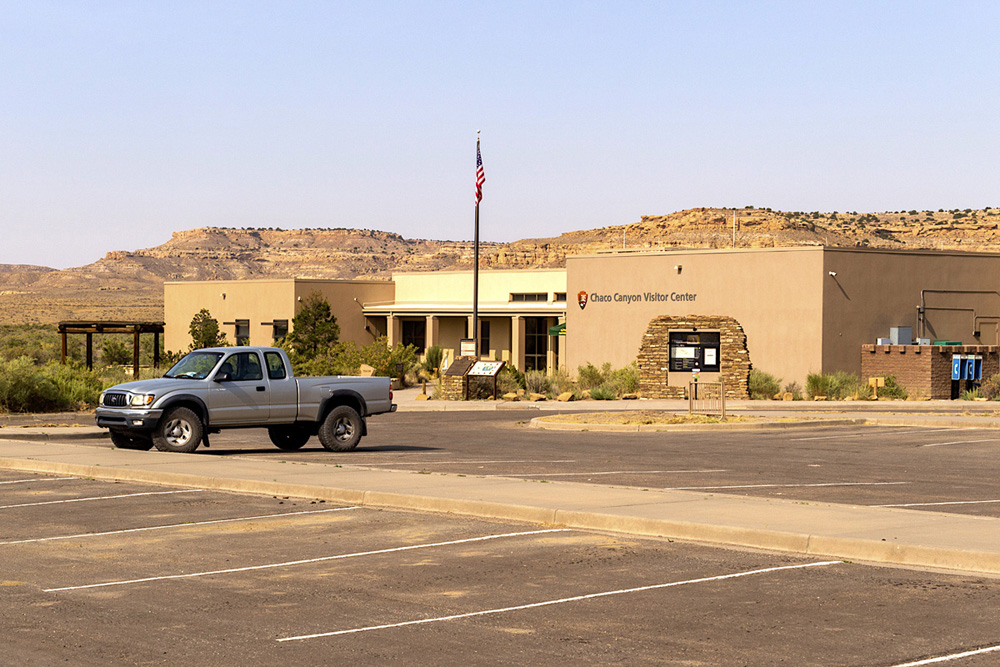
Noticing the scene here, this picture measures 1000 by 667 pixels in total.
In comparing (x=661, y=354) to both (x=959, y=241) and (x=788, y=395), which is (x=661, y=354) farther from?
(x=959, y=241)

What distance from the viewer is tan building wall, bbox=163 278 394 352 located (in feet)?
207

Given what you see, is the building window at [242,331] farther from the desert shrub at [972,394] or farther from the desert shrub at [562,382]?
the desert shrub at [972,394]

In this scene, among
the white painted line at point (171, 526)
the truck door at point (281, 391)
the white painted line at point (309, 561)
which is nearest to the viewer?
the white painted line at point (309, 561)

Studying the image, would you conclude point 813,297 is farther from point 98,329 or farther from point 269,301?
point 98,329

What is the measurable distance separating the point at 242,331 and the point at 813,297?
34952mm

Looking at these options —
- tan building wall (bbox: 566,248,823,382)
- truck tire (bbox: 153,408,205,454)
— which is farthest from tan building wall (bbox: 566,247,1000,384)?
truck tire (bbox: 153,408,205,454)

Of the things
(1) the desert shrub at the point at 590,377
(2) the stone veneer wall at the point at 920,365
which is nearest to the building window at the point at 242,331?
(1) the desert shrub at the point at 590,377

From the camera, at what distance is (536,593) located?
9.55 meters

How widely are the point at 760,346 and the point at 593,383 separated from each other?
641cm

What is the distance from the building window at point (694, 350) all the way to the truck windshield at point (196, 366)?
2379 centimetres

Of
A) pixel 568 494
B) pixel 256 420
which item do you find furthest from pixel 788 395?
pixel 568 494

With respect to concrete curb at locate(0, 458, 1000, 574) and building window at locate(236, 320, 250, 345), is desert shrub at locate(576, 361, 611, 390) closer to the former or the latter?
building window at locate(236, 320, 250, 345)

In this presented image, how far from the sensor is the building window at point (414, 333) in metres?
64.1

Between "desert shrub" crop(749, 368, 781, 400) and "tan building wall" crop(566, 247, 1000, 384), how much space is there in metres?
0.40
